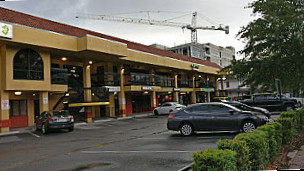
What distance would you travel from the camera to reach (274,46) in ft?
40.2

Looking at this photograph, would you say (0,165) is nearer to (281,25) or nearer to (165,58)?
(281,25)

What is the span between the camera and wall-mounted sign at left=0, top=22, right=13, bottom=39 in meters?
17.0

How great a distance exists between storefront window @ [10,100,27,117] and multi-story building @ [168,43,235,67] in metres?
65.2

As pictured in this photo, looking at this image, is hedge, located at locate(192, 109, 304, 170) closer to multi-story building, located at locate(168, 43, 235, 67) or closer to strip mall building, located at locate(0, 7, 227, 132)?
strip mall building, located at locate(0, 7, 227, 132)

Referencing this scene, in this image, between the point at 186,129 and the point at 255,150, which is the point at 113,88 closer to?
the point at 186,129

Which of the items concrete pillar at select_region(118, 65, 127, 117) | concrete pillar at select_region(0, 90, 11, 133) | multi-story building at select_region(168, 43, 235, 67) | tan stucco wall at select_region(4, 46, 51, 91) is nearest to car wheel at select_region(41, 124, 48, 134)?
concrete pillar at select_region(0, 90, 11, 133)

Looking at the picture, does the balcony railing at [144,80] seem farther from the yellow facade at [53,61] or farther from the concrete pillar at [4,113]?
the concrete pillar at [4,113]

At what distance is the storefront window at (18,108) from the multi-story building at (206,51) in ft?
214

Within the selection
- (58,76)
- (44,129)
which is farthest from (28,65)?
(44,129)

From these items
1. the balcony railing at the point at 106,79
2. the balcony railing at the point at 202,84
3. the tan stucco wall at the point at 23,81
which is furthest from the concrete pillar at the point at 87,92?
the balcony railing at the point at 202,84

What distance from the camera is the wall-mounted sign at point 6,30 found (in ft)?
55.7

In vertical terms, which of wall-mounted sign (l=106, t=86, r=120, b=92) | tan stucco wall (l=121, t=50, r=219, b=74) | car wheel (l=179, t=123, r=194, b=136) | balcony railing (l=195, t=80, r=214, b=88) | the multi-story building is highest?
the multi-story building

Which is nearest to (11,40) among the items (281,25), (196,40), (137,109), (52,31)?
(52,31)

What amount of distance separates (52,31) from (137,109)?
Result: 57.5 ft
